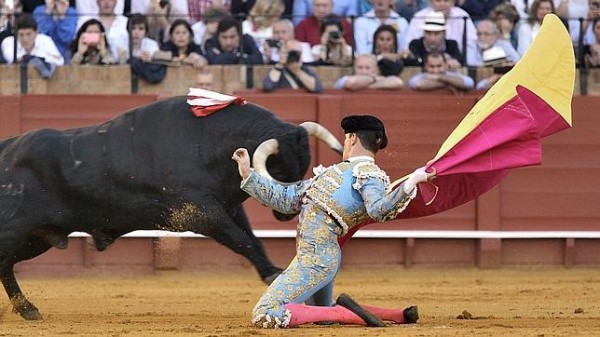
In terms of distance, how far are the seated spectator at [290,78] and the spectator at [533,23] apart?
1728 millimetres

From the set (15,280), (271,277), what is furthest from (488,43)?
(15,280)

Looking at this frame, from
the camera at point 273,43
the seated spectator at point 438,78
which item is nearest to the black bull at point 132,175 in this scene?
the camera at point 273,43

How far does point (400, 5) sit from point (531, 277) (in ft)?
8.57

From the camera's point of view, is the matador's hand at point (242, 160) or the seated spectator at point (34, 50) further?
the seated spectator at point (34, 50)

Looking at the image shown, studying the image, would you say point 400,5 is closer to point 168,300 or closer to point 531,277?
point 531,277

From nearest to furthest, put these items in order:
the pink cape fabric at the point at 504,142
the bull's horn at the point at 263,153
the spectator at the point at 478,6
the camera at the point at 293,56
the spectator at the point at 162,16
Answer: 1. the pink cape fabric at the point at 504,142
2. the bull's horn at the point at 263,153
3. the camera at the point at 293,56
4. the spectator at the point at 162,16
5. the spectator at the point at 478,6

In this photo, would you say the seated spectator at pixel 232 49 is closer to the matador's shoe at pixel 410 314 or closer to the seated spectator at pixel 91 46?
the seated spectator at pixel 91 46

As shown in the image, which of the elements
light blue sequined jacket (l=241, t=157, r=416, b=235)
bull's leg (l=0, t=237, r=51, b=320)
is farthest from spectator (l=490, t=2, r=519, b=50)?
light blue sequined jacket (l=241, t=157, r=416, b=235)

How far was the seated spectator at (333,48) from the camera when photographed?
11422 millimetres

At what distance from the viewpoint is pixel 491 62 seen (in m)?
11.7

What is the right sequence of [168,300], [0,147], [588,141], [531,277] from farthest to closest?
[588,141] → [531,277] → [168,300] → [0,147]

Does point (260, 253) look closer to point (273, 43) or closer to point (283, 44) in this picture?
point (283, 44)

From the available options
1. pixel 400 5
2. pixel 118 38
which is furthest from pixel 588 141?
pixel 118 38

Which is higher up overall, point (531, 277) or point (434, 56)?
point (434, 56)
